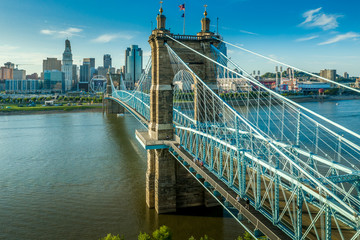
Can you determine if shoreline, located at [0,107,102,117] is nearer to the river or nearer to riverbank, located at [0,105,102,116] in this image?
riverbank, located at [0,105,102,116]

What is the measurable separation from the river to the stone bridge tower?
3.13 ft

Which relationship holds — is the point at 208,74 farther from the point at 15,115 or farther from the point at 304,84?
the point at 304,84

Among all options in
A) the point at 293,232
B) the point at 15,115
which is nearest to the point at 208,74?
the point at 293,232

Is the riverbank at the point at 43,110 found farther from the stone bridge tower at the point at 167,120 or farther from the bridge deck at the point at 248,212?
the bridge deck at the point at 248,212

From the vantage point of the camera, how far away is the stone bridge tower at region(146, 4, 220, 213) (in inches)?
803

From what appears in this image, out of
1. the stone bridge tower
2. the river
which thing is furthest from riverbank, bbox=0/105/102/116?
the stone bridge tower

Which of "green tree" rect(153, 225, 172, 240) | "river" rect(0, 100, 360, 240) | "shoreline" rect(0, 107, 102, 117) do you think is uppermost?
"shoreline" rect(0, 107, 102, 117)

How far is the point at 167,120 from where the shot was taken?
70.9 ft

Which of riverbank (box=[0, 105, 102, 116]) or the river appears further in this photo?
riverbank (box=[0, 105, 102, 116])

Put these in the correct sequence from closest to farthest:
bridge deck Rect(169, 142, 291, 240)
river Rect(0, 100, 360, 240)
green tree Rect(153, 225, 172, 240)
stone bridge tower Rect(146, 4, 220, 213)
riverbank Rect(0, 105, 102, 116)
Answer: bridge deck Rect(169, 142, 291, 240) → green tree Rect(153, 225, 172, 240) → river Rect(0, 100, 360, 240) → stone bridge tower Rect(146, 4, 220, 213) → riverbank Rect(0, 105, 102, 116)

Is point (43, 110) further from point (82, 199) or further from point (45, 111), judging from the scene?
point (82, 199)

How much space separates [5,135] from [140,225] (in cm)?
4163

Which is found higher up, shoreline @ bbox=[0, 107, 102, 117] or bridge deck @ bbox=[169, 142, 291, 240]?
shoreline @ bbox=[0, 107, 102, 117]

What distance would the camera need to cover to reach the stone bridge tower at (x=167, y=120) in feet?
66.9
